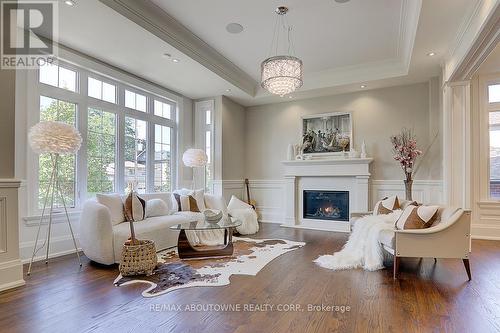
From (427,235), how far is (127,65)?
5088mm

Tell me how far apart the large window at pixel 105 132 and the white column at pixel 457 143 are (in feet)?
17.4

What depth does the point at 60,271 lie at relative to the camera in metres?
3.42

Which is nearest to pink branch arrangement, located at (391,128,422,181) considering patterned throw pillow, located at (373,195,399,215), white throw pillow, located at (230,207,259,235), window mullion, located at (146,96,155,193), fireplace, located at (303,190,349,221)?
patterned throw pillow, located at (373,195,399,215)

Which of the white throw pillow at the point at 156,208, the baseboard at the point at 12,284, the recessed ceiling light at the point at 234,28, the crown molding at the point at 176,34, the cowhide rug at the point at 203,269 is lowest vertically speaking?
the cowhide rug at the point at 203,269

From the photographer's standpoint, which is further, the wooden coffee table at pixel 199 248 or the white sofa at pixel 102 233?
the wooden coffee table at pixel 199 248

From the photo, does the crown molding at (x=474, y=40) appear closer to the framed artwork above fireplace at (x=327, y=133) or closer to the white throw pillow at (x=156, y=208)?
the framed artwork above fireplace at (x=327, y=133)

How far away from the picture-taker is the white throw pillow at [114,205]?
3.96 metres

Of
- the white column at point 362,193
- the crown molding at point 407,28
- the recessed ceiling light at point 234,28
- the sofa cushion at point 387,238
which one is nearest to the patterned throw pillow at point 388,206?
the sofa cushion at point 387,238

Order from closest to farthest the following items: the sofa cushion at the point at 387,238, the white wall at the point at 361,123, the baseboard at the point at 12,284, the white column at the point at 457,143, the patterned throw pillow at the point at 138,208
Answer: the baseboard at the point at 12,284 → the sofa cushion at the point at 387,238 → the patterned throw pillow at the point at 138,208 → the white column at the point at 457,143 → the white wall at the point at 361,123

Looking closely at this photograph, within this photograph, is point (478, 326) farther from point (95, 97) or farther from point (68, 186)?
point (95, 97)

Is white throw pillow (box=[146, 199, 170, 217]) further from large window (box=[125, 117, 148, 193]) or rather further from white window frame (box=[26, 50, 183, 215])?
white window frame (box=[26, 50, 183, 215])

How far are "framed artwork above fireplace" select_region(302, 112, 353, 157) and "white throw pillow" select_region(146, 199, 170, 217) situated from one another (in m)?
3.48

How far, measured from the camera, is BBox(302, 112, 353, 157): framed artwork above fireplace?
6.33m

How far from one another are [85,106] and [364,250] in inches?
184
